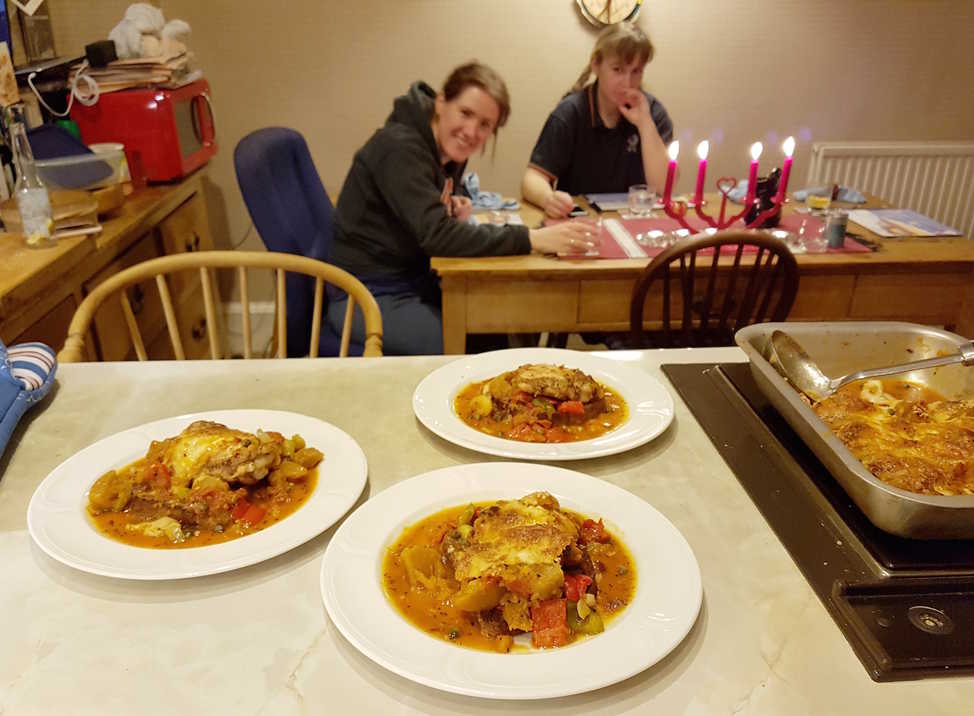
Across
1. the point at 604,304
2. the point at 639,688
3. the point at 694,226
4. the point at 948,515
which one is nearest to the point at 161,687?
the point at 639,688

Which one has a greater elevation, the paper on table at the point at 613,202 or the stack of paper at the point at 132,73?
the stack of paper at the point at 132,73

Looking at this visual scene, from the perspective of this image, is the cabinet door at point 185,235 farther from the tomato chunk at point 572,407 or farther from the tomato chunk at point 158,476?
the tomato chunk at point 572,407

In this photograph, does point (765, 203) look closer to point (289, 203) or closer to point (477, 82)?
point (477, 82)

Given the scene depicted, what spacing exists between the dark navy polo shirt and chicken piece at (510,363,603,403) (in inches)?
79.7

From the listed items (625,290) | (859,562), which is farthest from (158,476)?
(625,290)

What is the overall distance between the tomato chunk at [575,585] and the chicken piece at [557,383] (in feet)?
1.29

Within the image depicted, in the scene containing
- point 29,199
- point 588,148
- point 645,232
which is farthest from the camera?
point 588,148

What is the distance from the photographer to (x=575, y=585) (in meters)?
0.77

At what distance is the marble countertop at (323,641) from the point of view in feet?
2.22

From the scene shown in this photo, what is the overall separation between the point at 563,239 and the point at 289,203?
0.97 metres

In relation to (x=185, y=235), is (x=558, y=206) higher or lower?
higher

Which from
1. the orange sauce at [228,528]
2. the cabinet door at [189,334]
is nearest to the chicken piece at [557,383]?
the orange sauce at [228,528]

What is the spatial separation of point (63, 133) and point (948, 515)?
263cm

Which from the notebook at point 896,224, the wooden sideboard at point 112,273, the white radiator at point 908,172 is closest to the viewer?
the wooden sideboard at point 112,273
